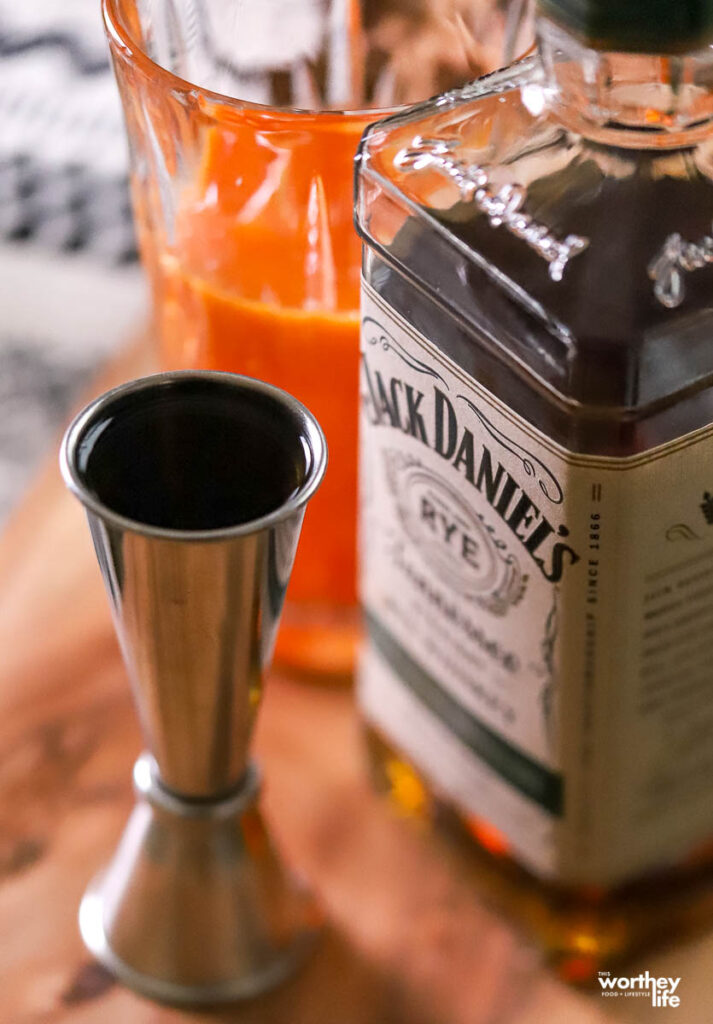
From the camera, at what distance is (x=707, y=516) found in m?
0.41

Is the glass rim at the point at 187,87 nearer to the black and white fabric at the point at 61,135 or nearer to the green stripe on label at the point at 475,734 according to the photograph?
the green stripe on label at the point at 475,734

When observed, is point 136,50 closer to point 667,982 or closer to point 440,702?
point 440,702

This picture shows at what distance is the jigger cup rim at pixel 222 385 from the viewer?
1.14ft

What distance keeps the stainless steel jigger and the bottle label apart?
0.07 meters

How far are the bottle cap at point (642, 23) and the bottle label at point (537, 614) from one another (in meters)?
0.10

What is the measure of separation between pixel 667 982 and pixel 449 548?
0.58 ft

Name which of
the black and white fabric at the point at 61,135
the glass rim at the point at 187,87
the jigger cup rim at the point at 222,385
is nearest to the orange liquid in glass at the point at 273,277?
the glass rim at the point at 187,87

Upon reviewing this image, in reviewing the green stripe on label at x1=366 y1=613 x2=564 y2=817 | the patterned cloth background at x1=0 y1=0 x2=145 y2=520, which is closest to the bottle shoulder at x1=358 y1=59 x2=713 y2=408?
the green stripe on label at x1=366 y1=613 x2=564 y2=817

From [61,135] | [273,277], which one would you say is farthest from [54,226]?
[273,277]

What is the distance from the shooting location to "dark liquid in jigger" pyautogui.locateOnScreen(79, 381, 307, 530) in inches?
15.0

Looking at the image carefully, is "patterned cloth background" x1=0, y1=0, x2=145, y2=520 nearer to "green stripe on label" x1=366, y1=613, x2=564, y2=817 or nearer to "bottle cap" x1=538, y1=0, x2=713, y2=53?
"green stripe on label" x1=366, y1=613, x2=564, y2=817

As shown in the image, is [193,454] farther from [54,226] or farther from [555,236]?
[54,226]

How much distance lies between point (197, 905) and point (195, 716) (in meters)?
0.09

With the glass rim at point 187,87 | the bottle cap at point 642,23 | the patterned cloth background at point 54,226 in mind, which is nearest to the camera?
the bottle cap at point 642,23
